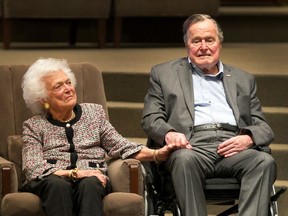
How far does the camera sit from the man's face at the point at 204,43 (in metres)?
5.11

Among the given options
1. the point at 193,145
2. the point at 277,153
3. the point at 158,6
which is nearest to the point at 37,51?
the point at 158,6

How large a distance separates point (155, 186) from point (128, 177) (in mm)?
300

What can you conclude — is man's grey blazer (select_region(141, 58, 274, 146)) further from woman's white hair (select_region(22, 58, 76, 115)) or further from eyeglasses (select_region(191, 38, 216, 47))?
woman's white hair (select_region(22, 58, 76, 115))

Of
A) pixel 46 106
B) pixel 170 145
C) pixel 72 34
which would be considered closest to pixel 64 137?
pixel 46 106

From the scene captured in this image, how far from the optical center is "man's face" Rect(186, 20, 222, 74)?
16.8 ft

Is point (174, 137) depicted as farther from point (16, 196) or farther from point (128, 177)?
point (16, 196)

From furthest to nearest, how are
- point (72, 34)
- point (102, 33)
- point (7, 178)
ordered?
1. point (72, 34)
2. point (102, 33)
3. point (7, 178)

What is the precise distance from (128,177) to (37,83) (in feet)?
2.25

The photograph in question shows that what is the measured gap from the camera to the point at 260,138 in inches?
194

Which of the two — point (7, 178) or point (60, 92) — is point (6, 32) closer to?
point (60, 92)

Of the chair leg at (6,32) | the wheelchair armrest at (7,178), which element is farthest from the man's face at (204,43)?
the chair leg at (6,32)

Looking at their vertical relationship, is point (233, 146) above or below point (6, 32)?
below

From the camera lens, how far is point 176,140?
4820 mm

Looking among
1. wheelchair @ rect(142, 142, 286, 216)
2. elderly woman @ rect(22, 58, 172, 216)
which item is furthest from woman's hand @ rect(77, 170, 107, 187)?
wheelchair @ rect(142, 142, 286, 216)
